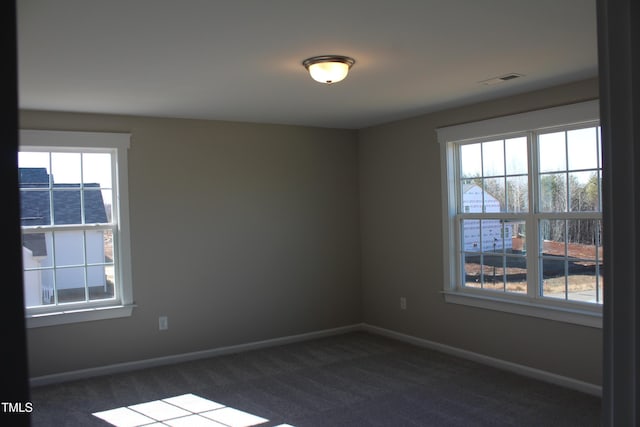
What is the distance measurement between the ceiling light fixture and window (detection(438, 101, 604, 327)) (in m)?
1.92

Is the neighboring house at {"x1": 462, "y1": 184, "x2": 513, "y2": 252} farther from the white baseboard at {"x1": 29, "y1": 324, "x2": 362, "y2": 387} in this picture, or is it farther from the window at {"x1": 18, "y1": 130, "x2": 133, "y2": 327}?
the window at {"x1": 18, "y1": 130, "x2": 133, "y2": 327}

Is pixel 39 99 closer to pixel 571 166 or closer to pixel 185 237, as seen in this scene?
pixel 185 237

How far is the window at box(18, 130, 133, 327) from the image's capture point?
4.65 meters

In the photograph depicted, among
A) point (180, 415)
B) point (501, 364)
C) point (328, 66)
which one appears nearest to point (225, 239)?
point (180, 415)

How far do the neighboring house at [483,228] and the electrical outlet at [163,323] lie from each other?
118 inches

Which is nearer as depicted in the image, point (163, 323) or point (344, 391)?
point (344, 391)

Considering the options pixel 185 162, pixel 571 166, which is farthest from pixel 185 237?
pixel 571 166

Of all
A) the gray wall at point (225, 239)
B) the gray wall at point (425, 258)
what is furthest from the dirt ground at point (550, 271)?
the gray wall at point (225, 239)

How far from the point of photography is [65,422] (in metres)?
3.75

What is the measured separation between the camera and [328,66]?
3215 mm

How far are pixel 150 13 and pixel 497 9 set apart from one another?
161cm

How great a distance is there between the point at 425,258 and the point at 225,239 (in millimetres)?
2084

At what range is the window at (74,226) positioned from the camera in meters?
4.65

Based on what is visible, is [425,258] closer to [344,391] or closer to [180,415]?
[344,391]
